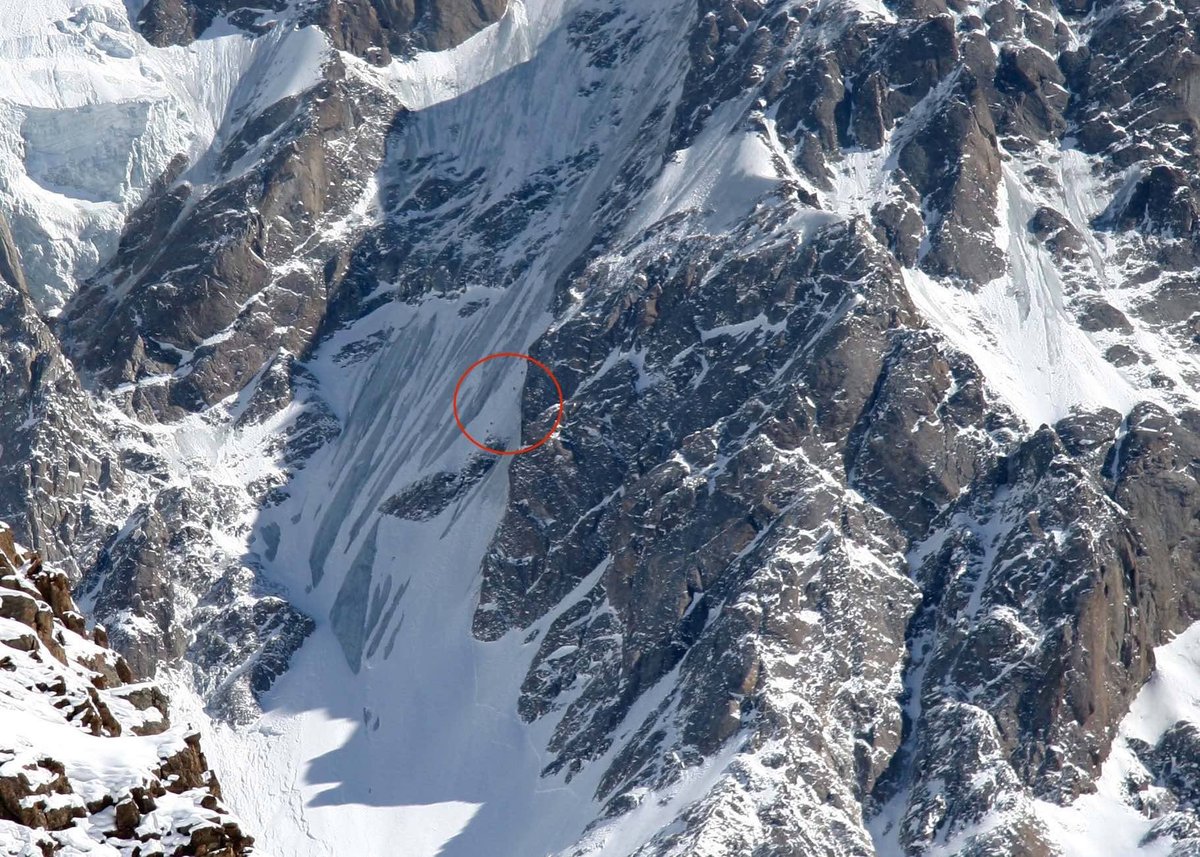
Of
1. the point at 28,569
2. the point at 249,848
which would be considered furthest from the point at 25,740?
the point at 28,569

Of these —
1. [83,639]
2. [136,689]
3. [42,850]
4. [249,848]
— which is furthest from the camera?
[83,639]

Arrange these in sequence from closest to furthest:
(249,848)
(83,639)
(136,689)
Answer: (249,848), (136,689), (83,639)

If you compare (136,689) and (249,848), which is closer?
(249,848)

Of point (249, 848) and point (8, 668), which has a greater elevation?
point (8, 668)

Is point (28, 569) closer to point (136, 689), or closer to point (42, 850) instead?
point (136, 689)

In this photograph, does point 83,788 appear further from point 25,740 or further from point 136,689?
point 136,689

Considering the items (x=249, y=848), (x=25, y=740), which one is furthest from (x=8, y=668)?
(x=249, y=848)
